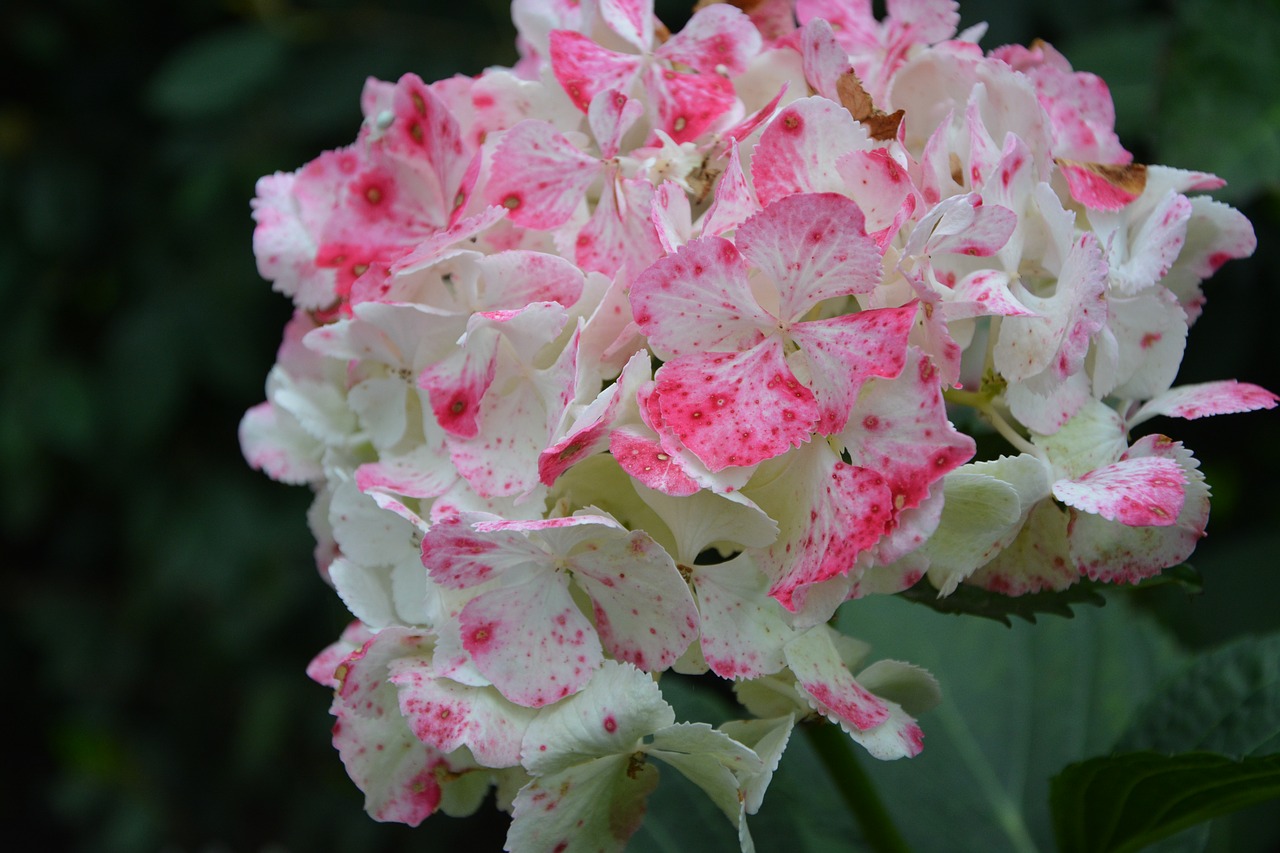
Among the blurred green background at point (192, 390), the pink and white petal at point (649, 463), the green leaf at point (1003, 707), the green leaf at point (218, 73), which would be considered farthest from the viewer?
the green leaf at point (218, 73)

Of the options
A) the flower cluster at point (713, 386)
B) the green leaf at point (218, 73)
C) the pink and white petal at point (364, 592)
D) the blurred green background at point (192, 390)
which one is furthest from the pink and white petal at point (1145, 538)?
the green leaf at point (218, 73)

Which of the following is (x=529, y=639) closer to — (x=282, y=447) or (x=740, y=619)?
(x=740, y=619)

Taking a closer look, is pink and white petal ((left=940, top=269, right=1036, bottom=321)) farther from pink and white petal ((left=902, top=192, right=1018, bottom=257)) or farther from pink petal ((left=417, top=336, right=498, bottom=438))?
pink petal ((left=417, top=336, right=498, bottom=438))

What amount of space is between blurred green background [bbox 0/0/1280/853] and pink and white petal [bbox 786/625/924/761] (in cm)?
83

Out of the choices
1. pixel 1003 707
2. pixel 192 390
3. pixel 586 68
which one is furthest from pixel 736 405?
pixel 192 390

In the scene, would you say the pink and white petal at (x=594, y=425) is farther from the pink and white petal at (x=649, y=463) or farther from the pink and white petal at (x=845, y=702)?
the pink and white petal at (x=845, y=702)

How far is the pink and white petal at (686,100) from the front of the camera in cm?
55

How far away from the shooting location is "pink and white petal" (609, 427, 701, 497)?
1.42 ft

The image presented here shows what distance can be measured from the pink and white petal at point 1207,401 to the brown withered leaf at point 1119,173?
10 centimetres

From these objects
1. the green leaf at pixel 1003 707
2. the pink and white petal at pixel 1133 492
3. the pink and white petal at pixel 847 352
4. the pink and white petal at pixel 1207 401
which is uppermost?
the pink and white petal at pixel 847 352

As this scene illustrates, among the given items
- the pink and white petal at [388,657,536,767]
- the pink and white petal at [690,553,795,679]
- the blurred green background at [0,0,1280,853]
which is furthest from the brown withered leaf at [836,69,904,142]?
the blurred green background at [0,0,1280,853]

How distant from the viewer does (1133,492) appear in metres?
0.45

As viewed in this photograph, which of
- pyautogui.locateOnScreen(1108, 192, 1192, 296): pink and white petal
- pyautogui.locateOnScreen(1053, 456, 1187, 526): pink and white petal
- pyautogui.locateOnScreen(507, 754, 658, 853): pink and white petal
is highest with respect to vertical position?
pyautogui.locateOnScreen(1108, 192, 1192, 296): pink and white petal

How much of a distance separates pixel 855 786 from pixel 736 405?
29cm
